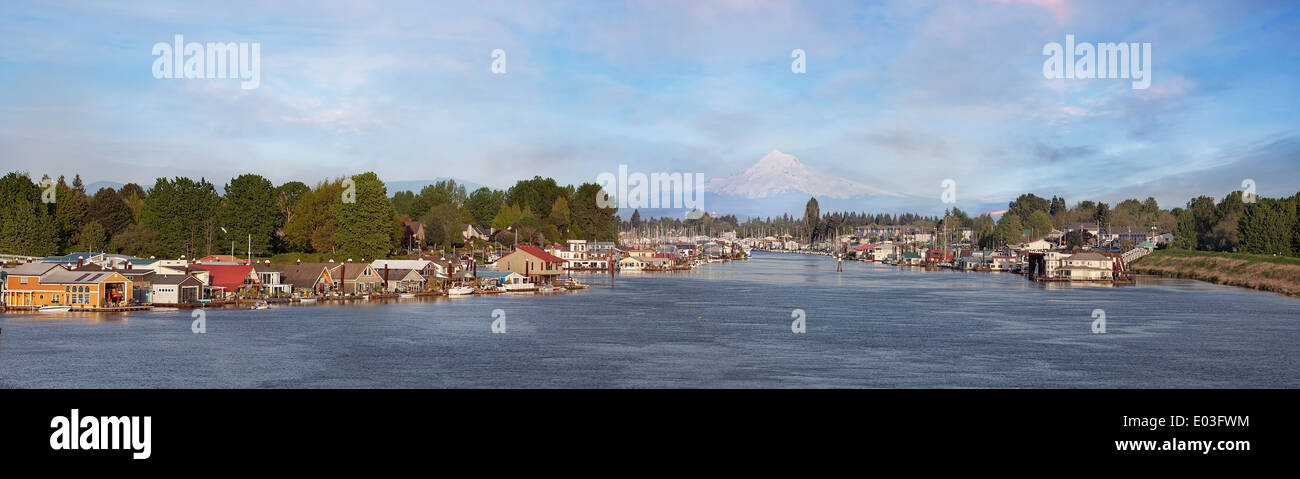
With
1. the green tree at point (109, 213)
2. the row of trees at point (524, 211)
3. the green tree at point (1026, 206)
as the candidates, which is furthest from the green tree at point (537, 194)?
the green tree at point (1026, 206)

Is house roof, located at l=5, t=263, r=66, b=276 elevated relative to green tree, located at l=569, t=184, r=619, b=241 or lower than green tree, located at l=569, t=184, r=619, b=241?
lower

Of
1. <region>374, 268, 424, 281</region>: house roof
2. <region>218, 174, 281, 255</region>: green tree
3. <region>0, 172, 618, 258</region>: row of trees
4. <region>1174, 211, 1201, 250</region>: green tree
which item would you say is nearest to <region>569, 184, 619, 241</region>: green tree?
<region>0, 172, 618, 258</region>: row of trees

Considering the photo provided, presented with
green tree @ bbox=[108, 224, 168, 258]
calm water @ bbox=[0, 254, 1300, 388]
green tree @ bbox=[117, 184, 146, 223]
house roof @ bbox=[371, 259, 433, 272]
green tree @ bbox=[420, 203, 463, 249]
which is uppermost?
green tree @ bbox=[117, 184, 146, 223]

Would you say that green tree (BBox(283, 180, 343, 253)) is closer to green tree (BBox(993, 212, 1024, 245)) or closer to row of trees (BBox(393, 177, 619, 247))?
row of trees (BBox(393, 177, 619, 247))

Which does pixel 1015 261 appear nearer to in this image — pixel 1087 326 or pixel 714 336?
pixel 1087 326

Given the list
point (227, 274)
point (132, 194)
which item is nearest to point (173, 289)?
point (227, 274)
